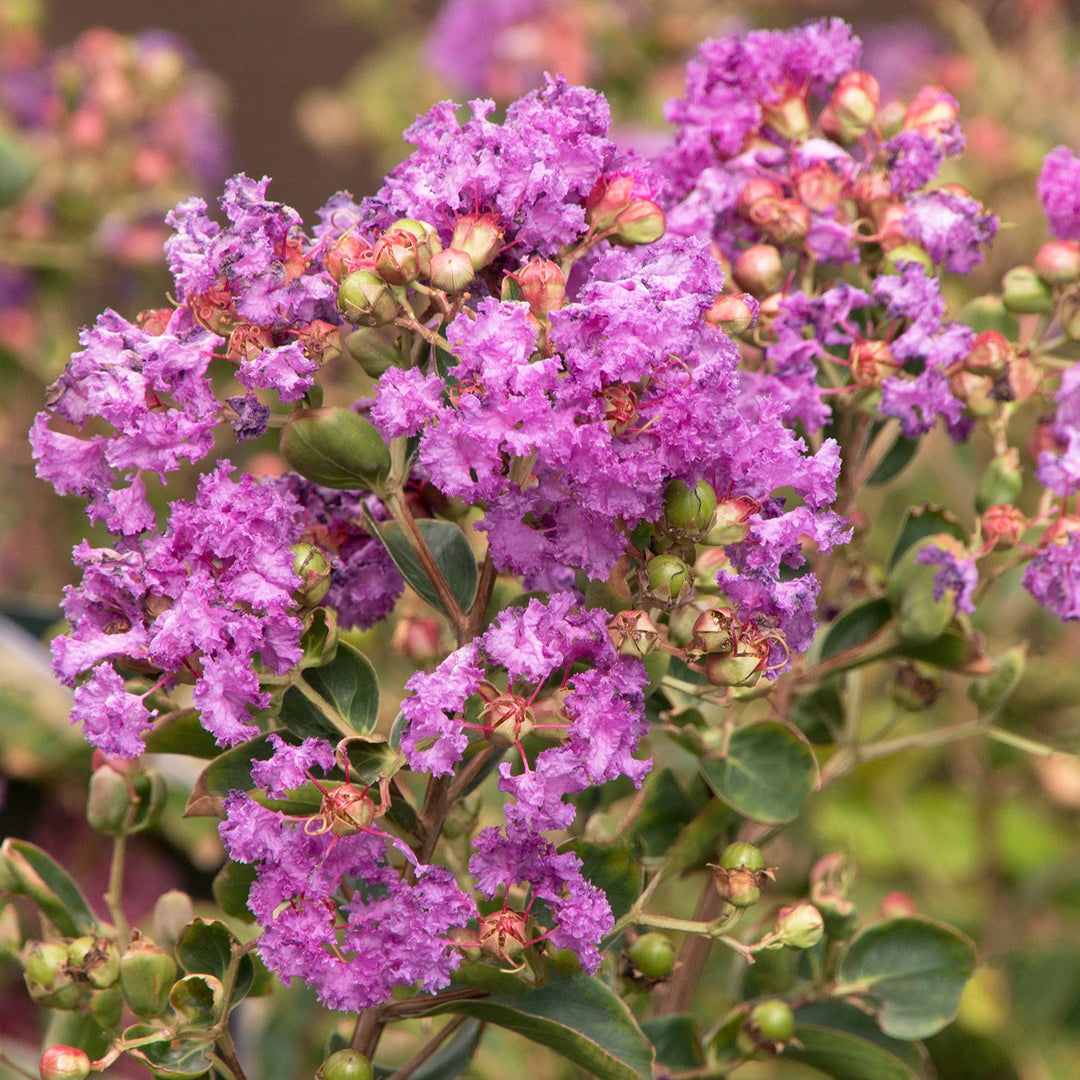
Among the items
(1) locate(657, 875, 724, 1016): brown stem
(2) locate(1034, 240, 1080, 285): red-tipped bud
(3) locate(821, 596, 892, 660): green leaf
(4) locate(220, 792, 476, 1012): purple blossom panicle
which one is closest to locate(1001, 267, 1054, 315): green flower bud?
(2) locate(1034, 240, 1080, 285): red-tipped bud

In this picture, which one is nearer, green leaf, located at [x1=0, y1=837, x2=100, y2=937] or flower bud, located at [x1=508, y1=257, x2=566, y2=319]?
flower bud, located at [x1=508, y1=257, x2=566, y2=319]

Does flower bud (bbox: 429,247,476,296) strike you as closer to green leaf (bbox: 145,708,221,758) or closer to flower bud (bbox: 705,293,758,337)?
flower bud (bbox: 705,293,758,337)

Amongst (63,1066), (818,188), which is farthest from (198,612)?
(818,188)

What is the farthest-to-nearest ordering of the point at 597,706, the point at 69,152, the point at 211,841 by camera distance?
the point at 69,152
the point at 211,841
the point at 597,706

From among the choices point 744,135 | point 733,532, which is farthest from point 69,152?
point 733,532

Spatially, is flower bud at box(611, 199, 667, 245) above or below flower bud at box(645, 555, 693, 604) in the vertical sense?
above

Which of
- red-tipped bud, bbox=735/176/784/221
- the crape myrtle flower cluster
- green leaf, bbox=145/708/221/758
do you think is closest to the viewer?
the crape myrtle flower cluster

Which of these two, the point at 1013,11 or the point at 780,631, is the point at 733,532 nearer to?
the point at 780,631
